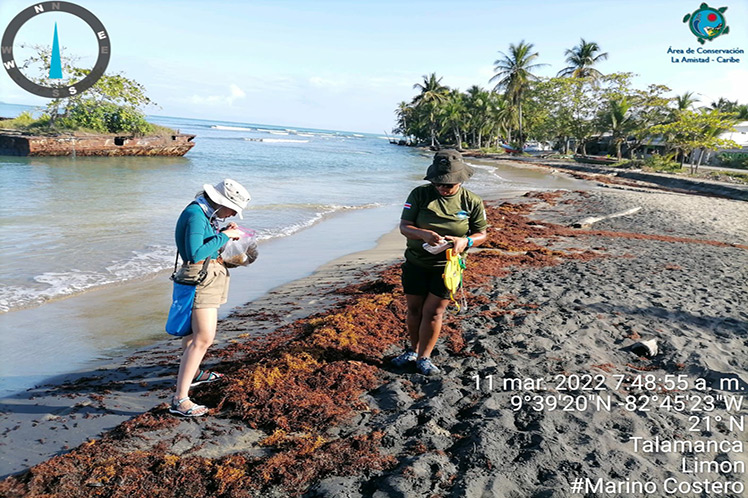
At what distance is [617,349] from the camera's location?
13.7 ft

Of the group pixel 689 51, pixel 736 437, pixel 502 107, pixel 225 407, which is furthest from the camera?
pixel 502 107

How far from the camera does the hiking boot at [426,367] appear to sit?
12.1ft

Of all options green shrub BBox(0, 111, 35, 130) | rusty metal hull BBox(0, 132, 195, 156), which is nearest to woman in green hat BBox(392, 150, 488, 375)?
rusty metal hull BBox(0, 132, 195, 156)

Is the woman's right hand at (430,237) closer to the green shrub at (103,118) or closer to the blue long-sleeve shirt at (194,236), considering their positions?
the blue long-sleeve shirt at (194,236)

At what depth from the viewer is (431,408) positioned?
10.4ft

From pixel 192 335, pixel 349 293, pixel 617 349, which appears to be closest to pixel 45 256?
pixel 349 293

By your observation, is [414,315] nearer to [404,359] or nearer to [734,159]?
[404,359]

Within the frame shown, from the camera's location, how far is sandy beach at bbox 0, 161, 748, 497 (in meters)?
2.49

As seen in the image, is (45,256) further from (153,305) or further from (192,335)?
(192,335)

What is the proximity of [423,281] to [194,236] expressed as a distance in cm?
163

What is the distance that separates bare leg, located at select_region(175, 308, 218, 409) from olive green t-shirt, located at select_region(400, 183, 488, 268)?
1476mm

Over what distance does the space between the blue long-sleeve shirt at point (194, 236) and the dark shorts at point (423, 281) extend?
1.42 meters

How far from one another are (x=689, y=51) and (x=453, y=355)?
1960 centimetres

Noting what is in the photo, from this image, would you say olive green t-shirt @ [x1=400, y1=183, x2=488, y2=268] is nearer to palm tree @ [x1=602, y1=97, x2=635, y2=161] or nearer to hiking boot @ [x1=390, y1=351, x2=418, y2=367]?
hiking boot @ [x1=390, y1=351, x2=418, y2=367]
